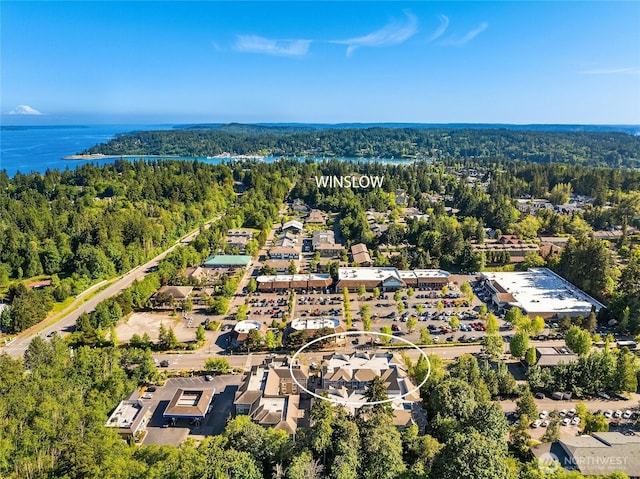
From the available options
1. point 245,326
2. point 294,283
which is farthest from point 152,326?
point 294,283

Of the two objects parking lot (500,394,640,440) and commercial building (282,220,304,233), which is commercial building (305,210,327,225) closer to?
commercial building (282,220,304,233)

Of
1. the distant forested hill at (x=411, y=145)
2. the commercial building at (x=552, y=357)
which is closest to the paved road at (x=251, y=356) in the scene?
the commercial building at (x=552, y=357)

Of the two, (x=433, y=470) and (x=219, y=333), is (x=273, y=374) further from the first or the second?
(x=433, y=470)

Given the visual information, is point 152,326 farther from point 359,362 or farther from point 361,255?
point 361,255

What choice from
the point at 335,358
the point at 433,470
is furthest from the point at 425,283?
the point at 433,470

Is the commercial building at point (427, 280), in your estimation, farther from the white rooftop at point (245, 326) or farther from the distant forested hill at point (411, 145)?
the distant forested hill at point (411, 145)
